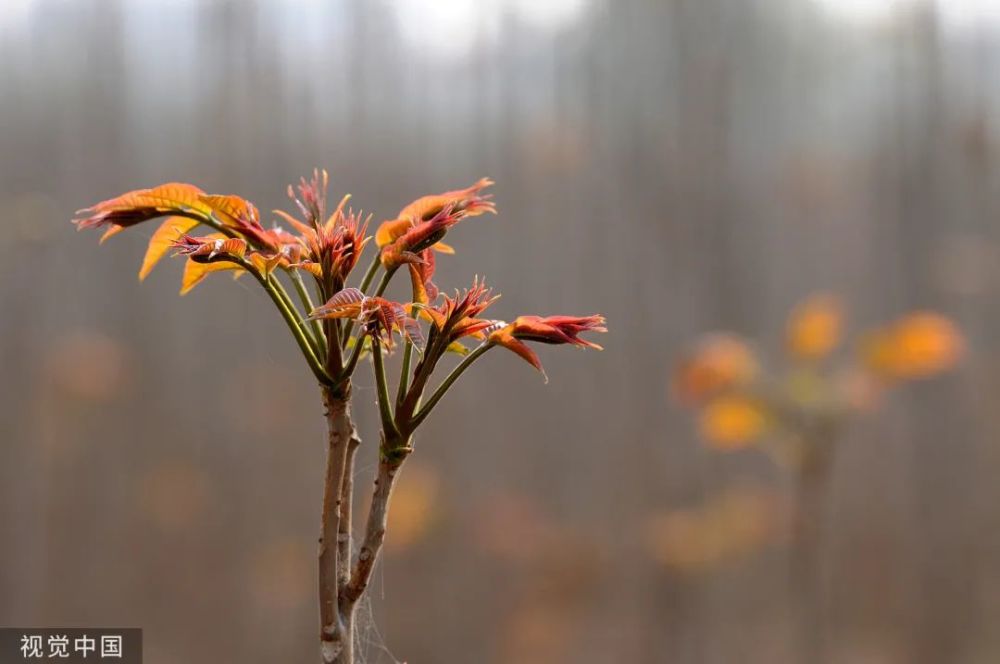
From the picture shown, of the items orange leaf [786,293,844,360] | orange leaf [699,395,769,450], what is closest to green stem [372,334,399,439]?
orange leaf [699,395,769,450]

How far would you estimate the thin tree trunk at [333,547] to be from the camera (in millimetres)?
307

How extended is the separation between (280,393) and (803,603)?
102 cm

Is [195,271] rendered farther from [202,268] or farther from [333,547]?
[333,547]

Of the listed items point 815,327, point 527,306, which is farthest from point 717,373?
point 527,306

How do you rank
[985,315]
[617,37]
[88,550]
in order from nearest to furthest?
[88,550]
[617,37]
[985,315]

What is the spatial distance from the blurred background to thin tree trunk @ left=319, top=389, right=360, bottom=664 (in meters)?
1.19

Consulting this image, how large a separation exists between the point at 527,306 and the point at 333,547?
129cm

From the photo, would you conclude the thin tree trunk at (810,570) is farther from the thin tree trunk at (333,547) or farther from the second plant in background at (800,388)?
the thin tree trunk at (333,547)

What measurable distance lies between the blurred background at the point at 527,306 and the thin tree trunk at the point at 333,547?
3.89ft

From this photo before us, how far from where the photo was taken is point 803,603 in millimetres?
→ 1691

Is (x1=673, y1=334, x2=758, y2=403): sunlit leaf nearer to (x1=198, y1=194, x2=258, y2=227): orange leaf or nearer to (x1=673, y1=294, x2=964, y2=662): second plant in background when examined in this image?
(x1=673, y1=294, x2=964, y2=662): second plant in background

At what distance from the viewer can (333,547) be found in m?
0.31

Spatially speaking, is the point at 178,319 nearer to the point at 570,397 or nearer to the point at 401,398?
the point at 570,397

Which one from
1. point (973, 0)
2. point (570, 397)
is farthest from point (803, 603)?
point (973, 0)
